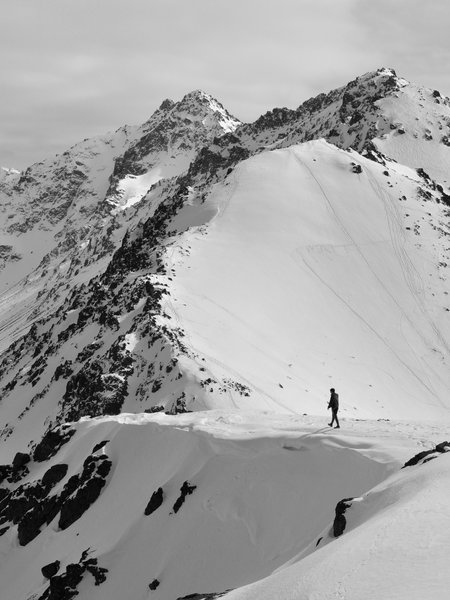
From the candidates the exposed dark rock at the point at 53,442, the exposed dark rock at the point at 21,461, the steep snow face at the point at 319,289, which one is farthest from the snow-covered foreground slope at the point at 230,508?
the steep snow face at the point at 319,289

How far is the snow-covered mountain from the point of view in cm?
1894

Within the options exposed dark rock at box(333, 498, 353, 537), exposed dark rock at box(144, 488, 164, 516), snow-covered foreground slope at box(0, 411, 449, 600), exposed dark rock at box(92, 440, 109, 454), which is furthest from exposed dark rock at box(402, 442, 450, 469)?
exposed dark rock at box(92, 440, 109, 454)

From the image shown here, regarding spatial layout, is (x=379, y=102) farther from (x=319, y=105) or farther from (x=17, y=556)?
(x=17, y=556)

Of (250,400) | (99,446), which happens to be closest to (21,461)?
(99,446)

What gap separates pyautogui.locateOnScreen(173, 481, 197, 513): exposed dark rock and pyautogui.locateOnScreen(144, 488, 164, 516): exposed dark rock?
0.94 meters

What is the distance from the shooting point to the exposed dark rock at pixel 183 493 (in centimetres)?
2321

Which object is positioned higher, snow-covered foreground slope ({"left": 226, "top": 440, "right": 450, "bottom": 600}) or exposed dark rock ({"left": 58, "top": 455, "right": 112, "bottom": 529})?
snow-covered foreground slope ({"left": 226, "top": 440, "right": 450, "bottom": 600})

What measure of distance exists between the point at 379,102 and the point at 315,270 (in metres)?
76.5

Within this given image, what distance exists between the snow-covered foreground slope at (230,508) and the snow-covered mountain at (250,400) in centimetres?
9

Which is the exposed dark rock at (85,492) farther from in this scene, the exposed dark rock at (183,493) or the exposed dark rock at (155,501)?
the exposed dark rock at (183,493)

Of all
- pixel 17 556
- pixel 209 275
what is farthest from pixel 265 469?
pixel 209 275

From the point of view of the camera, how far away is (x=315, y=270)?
6225 cm

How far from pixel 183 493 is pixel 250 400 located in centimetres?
1645

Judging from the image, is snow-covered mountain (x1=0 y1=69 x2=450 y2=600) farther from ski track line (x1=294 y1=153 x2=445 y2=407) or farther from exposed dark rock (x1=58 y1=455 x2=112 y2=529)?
ski track line (x1=294 y1=153 x2=445 y2=407)
